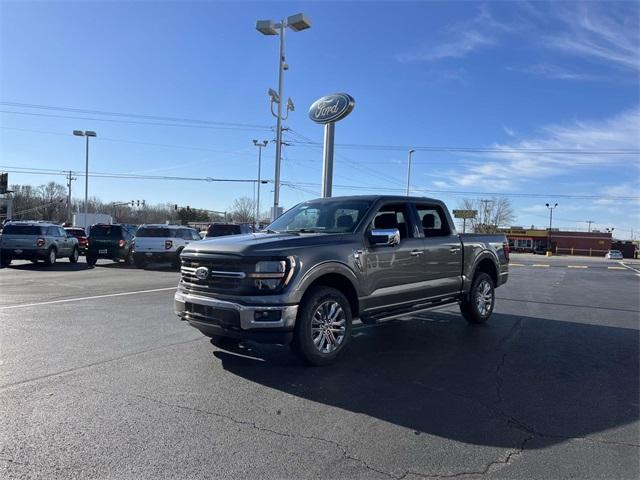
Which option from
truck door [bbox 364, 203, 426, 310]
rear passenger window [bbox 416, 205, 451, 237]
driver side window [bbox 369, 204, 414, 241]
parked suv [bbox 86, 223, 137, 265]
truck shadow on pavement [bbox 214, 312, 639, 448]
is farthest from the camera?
parked suv [bbox 86, 223, 137, 265]

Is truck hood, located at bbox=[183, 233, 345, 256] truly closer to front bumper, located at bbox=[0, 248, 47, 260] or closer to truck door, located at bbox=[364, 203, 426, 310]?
truck door, located at bbox=[364, 203, 426, 310]

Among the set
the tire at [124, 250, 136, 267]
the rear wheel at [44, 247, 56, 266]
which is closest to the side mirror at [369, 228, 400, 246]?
the tire at [124, 250, 136, 267]

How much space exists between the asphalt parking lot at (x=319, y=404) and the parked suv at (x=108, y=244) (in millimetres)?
12207

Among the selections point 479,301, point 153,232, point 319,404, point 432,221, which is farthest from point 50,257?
point 319,404

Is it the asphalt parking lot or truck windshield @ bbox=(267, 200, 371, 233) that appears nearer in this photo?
the asphalt parking lot

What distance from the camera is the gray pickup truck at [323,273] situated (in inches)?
213

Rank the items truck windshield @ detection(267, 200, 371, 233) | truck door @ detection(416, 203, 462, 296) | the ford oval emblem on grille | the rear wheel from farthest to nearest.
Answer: the rear wheel
truck door @ detection(416, 203, 462, 296)
truck windshield @ detection(267, 200, 371, 233)
the ford oval emblem on grille

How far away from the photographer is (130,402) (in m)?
4.58

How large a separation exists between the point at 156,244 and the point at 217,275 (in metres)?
13.9

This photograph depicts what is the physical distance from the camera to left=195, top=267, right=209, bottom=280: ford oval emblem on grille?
5766 mm

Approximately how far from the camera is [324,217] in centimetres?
695

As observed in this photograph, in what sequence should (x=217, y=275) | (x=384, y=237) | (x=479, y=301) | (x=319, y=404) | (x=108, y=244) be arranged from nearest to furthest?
1. (x=319, y=404)
2. (x=217, y=275)
3. (x=384, y=237)
4. (x=479, y=301)
5. (x=108, y=244)

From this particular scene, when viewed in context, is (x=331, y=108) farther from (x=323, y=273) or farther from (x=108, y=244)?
(x=323, y=273)

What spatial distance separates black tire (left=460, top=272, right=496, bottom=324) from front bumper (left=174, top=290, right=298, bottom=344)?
4.05 metres
